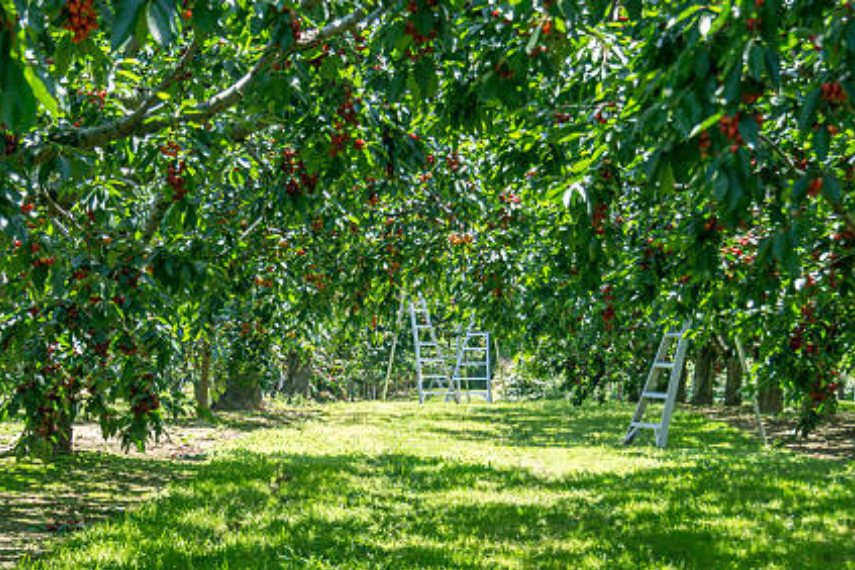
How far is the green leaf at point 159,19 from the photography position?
5.87 ft

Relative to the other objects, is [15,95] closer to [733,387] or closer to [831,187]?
[831,187]

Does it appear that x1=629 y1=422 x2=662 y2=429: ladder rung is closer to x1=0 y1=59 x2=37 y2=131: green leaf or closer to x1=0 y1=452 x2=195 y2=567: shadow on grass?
x1=0 y1=452 x2=195 y2=567: shadow on grass

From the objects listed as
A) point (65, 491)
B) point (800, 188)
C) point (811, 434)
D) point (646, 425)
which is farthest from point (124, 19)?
point (811, 434)

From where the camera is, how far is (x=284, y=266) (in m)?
7.86

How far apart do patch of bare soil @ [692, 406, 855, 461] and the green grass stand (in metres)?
1.51

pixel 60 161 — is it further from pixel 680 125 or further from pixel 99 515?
pixel 99 515

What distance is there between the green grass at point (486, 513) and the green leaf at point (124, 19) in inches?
141

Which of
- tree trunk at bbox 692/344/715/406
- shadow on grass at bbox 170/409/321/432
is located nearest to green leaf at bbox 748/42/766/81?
shadow on grass at bbox 170/409/321/432

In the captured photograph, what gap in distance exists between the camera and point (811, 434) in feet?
46.6

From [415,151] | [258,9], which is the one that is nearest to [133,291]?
[258,9]

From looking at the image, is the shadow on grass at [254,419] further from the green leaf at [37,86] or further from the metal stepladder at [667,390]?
the green leaf at [37,86]

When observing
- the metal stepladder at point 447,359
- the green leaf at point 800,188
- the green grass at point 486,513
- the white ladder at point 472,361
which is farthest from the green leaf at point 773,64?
the white ladder at point 472,361

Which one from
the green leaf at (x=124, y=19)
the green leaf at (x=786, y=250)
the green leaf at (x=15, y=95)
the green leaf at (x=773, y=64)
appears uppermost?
the green leaf at (x=124, y=19)

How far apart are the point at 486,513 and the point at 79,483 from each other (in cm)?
433
